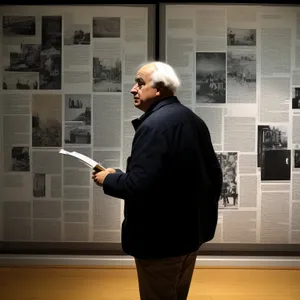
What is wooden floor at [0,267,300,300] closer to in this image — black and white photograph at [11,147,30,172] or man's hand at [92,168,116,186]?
black and white photograph at [11,147,30,172]

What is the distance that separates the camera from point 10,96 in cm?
429

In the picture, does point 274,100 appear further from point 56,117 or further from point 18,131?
point 18,131

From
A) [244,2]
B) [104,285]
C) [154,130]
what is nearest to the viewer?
[154,130]

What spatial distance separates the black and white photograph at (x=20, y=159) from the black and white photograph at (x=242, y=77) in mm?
1653

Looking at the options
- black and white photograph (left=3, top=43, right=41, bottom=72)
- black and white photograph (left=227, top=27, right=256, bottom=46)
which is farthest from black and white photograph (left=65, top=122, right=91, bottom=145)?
black and white photograph (left=227, top=27, right=256, bottom=46)

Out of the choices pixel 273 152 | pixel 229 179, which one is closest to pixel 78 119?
pixel 229 179

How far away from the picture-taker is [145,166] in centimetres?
222

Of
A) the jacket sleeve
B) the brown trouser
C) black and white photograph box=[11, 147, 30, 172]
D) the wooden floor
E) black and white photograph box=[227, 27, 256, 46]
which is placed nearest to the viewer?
the jacket sleeve

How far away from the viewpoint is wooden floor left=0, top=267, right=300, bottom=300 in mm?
3590

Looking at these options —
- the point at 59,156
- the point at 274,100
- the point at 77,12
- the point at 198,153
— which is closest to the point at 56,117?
the point at 59,156

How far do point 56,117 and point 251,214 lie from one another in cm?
172

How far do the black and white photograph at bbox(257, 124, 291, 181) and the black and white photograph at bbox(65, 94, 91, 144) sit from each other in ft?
4.42

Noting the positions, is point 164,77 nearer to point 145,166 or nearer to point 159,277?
point 145,166

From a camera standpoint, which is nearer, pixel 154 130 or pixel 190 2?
pixel 154 130
